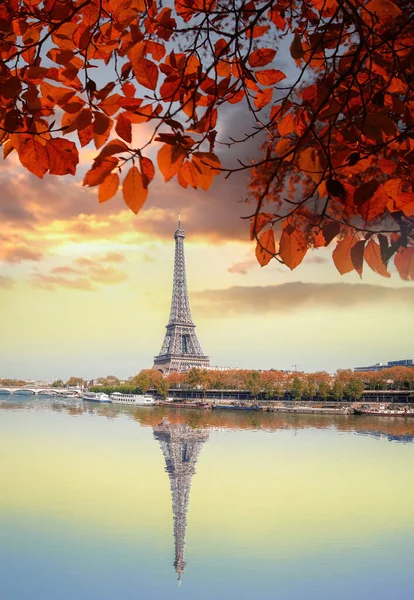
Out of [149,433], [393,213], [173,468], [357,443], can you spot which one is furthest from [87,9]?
[149,433]

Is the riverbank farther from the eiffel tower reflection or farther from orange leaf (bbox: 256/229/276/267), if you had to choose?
orange leaf (bbox: 256/229/276/267)

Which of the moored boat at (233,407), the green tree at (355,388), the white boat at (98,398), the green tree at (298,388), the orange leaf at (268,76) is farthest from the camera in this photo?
the white boat at (98,398)

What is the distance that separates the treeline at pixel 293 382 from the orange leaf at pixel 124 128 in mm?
41961

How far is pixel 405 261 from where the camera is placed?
1271 millimetres

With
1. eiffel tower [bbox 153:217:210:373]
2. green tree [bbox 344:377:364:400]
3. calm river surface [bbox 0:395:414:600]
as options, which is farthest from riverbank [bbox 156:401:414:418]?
calm river surface [bbox 0:395:414:600]

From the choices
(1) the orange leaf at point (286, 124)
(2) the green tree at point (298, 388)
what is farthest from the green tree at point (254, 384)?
(1) the orange leaf at point (286, 124)

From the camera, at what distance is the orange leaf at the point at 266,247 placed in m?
1.31

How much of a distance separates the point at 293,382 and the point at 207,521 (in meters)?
33.5

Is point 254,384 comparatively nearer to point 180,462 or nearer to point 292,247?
point 180,462

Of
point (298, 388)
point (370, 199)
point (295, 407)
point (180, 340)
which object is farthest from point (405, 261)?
point (180, 340)

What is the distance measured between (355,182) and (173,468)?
15.5 metres

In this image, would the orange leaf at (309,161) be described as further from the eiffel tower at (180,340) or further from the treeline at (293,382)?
the eiffel tower at (180,340)

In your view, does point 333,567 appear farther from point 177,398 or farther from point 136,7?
point 177,398

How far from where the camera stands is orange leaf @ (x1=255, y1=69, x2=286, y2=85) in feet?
5.68
